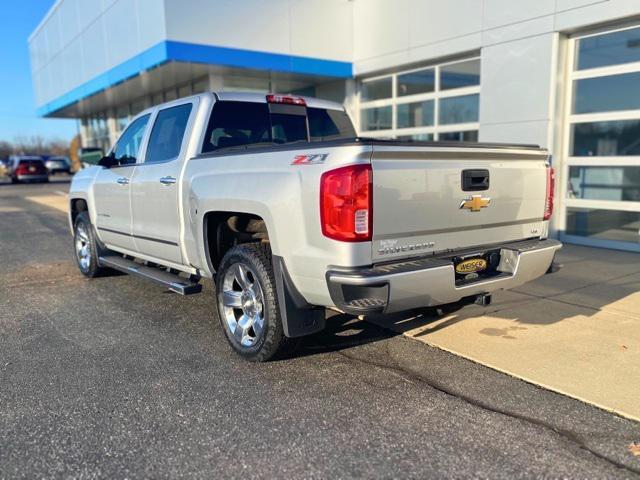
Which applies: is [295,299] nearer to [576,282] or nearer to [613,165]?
[576,282]

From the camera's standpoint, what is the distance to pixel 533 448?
297 cm

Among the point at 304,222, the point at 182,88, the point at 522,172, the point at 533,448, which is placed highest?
the point at 182,88

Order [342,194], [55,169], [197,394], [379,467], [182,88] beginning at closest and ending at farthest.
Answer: [379,467]
[342,194]
[197,394]
[182,88]
[55,169]

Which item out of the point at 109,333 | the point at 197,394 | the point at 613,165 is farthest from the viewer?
the point at 613,165

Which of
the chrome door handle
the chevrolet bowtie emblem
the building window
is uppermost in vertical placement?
the building window

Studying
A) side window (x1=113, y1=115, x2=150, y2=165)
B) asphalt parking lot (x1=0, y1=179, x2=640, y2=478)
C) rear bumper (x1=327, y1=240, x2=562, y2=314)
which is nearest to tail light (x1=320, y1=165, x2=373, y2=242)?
rear bumper (x1=327, y1=240, x2=562, y2=314)

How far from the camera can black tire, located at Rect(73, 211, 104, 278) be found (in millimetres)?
6801

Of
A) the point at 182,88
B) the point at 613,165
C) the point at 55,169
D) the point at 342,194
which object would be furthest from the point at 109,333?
the point at 55,169

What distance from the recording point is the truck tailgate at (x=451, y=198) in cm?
342

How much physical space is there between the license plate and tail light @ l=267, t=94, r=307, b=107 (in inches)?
100

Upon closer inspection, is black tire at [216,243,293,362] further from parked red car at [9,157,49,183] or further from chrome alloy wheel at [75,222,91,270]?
parked red car at [9,157,49,183]

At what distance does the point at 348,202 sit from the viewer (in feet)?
10.8

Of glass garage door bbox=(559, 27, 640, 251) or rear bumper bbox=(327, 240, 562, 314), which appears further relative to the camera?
glass garage door bbox=(559, 27, 640, 251)

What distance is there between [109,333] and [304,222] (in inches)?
99.5
